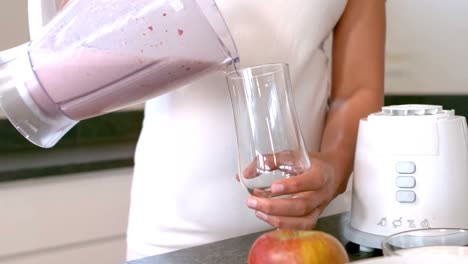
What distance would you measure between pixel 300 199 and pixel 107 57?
0.77 feet

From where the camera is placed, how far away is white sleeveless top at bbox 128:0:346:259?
0.79 meters

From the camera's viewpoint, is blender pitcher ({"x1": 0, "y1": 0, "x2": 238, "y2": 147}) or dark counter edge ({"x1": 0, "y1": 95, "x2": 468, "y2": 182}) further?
dark counter edge ({"x1": 0, "y1": 95, "x2": 468, "y2": 182})

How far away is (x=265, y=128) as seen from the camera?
2.09 ft

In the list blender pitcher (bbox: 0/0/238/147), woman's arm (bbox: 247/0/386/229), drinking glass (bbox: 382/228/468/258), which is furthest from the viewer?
woman's arm (bbox: 247/0/386/229)

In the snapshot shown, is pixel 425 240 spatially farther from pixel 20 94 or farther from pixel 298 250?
pixel 20 94

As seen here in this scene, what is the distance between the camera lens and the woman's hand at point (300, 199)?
2.02 ft

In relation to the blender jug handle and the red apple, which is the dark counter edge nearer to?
the blender jug handle

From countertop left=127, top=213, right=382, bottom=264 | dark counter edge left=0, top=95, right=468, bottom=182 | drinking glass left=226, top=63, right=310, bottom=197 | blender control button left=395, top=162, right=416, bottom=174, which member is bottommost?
dark counter edge left=0, top=95, right=468, bottom=182

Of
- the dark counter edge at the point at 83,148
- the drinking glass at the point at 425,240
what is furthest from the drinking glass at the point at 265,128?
the dark counter edge at the point at 83,148

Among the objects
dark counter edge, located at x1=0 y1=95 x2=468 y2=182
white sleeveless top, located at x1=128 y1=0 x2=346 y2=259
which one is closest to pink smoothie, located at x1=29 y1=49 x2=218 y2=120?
white sleeveless top, located at x1=128 y1=0 x2=346 y2=259

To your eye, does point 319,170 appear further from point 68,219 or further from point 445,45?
point 445,45

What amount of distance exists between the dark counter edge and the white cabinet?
0.03 meters

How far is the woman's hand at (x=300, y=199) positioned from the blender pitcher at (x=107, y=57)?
5.6 inches

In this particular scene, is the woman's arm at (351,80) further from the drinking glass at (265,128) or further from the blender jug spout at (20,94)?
the blender jug spout at (20,94)
